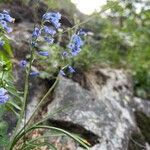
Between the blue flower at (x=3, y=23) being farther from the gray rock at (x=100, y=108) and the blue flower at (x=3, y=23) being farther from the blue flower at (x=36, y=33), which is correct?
the gray rock at (x=100, y=108)

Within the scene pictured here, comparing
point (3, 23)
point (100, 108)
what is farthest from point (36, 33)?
point (100, 108)

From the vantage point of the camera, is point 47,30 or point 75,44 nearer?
point 47,30

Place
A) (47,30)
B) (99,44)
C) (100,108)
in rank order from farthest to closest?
(99,44)
(100,108)
(47,30)

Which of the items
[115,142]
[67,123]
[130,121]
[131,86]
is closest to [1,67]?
[67,123]

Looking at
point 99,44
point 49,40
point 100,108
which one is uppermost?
point 99,44

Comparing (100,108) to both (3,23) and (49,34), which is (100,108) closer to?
(49,34)

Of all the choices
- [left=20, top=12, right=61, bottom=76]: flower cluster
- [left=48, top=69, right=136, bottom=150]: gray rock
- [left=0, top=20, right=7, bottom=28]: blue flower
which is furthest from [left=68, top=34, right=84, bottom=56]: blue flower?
[left=48, top=69, right=136, bottom=150]: gray rock

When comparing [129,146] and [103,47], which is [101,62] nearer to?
[103,47]

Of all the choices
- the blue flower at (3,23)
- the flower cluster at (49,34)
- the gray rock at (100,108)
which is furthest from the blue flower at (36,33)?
the gray rock at (100,108)

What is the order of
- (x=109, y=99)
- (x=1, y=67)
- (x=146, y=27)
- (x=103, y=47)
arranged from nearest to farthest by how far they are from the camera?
1. (x=1, y=67)
2. (x=109, y=99)
3. (x=103, y=47)
4. (x=146, y=27)
